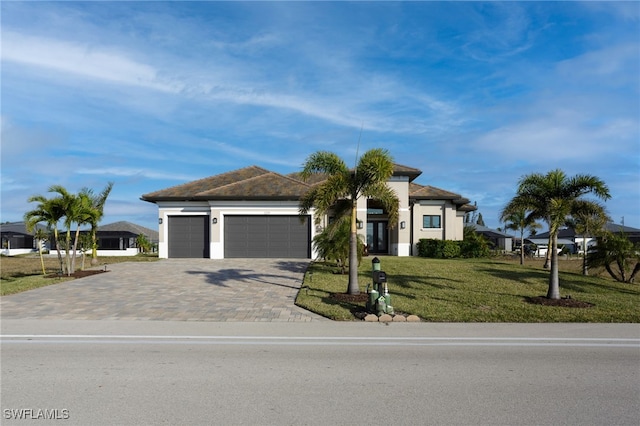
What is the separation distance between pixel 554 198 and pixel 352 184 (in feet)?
18.5

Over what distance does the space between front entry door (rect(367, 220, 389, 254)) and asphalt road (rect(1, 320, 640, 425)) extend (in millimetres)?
21829

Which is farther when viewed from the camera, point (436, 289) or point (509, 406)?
point (436, 289)

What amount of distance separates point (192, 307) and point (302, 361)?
5.94 metres

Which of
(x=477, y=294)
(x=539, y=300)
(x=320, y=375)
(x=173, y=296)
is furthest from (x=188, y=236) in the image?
(x=320, y=375)

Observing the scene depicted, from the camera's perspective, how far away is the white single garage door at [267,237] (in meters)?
25.6

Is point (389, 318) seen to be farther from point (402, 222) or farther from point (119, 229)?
point (119, 229)

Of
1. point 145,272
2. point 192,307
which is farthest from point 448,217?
point 192,307

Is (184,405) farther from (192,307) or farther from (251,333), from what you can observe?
(192,307)

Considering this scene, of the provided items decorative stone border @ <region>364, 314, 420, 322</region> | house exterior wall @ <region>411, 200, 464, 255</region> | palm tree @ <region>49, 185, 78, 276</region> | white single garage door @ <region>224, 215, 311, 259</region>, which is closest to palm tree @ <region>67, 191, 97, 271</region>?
palm tree @ <region>49, 185, 78, 276</region>

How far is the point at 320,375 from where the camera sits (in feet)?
19.9

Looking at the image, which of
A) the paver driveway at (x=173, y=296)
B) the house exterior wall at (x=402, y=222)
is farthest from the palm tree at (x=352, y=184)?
the house exterior wall at (x=402, y=222)

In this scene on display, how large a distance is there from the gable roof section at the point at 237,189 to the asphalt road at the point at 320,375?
1641 centimetres

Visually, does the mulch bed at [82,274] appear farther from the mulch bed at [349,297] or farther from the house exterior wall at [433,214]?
the house exterior wall at [433,214]

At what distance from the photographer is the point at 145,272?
19.2 meters
